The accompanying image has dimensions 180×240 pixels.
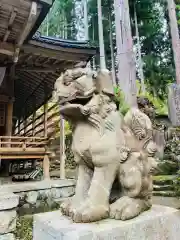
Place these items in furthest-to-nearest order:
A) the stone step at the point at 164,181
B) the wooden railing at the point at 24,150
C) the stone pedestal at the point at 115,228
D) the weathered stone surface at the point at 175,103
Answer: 1. the weathered stone surface at the point at 175,103
2. the stone step at the point at 164,181
3. the wooden railing at the point at 24,150
4. the stone pedestal at the point at 115,228

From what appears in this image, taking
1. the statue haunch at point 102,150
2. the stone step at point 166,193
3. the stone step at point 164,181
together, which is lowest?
the stone step at point 166,193

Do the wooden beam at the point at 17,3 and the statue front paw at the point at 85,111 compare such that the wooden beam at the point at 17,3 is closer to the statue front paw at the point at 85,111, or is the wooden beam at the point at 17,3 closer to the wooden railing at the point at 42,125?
the statue front paw at the point at 85,111

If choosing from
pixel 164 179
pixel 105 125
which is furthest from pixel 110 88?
pixel 164 179

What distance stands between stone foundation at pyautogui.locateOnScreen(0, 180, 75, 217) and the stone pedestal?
377 centimetres

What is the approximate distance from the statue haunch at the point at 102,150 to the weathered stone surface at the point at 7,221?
1.91 m

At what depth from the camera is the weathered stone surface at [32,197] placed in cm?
545

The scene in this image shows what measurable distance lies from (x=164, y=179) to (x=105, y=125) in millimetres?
5278

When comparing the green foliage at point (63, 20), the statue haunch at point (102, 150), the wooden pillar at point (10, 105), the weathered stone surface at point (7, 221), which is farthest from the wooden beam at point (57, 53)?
the green foliage at point (63, 20)

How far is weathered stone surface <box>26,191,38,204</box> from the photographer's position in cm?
545

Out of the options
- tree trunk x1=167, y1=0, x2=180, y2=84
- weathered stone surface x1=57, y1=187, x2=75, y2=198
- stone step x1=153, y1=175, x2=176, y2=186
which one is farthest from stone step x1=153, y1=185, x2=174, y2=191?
tree trunk x1=167, y1=0, x2=180, y2=84

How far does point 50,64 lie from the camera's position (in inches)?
268

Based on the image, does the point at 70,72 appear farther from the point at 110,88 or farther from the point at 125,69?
the point at 125,69

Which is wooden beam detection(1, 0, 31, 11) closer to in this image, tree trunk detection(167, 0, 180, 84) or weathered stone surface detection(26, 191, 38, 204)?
weathered stone surface detection(26, 191, 38, 204)

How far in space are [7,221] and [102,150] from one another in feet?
7.78
